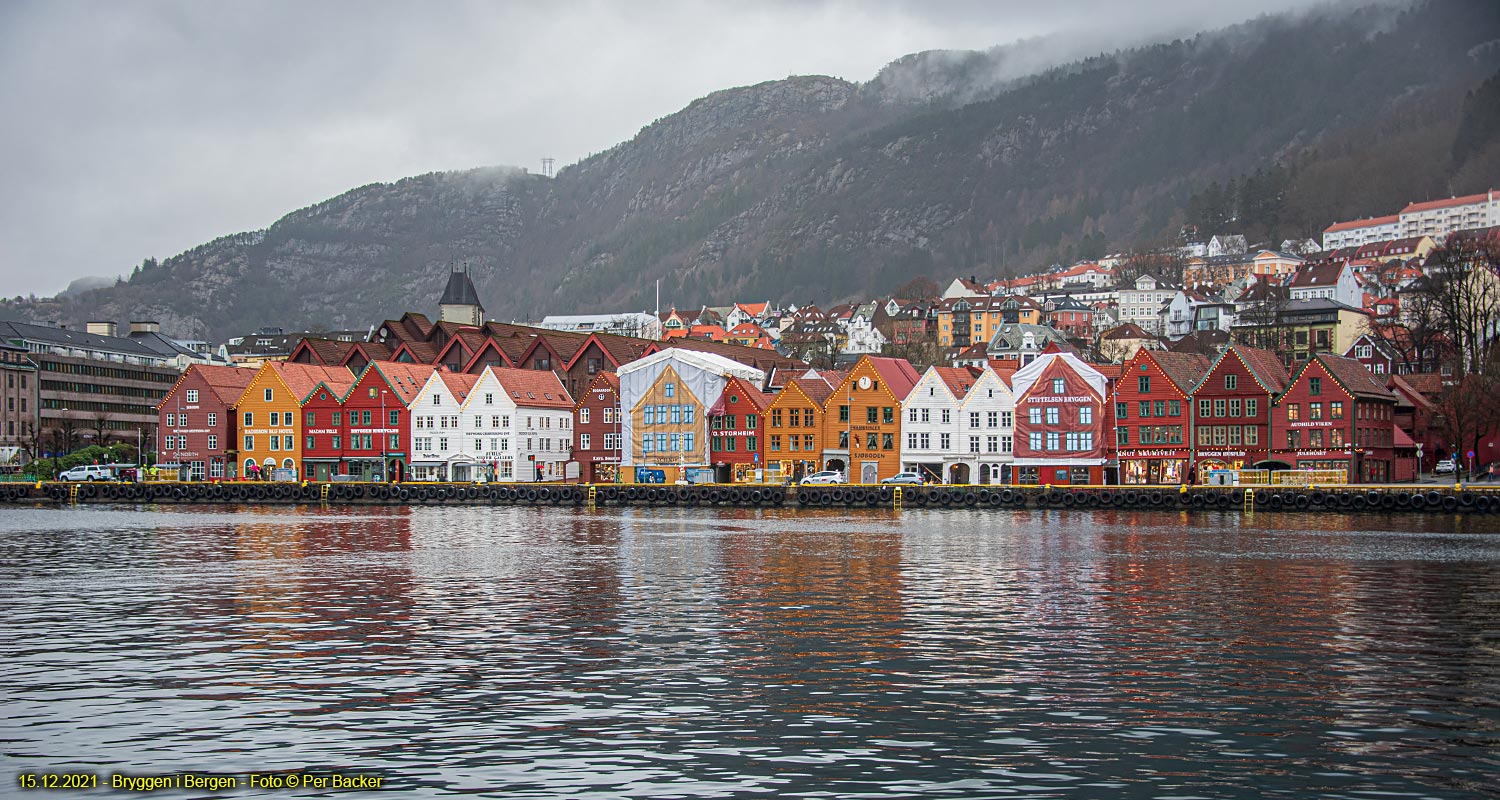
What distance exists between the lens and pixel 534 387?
12281 cm

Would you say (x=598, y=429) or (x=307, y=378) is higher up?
(x=307, y=378)

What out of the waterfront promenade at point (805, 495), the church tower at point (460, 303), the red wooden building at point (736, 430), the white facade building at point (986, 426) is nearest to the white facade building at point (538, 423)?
the waterfront promenade at point (805, 495)

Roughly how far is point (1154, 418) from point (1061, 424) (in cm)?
709

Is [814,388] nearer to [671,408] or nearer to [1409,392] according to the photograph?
[671,408]

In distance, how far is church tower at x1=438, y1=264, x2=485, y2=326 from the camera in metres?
183

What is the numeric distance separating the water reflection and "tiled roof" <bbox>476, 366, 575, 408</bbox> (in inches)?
2507

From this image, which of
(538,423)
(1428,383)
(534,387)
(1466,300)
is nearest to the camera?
(1428,383)

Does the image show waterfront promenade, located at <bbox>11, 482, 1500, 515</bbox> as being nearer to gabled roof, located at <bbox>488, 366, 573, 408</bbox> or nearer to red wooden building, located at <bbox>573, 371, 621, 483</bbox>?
gabled roof, located at <bbox>488, 366, 573, 408</bbox>

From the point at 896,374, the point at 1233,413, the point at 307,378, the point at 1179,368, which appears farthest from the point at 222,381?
the point at 1233,413

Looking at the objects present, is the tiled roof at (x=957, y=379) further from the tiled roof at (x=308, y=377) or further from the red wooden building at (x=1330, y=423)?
the tiled roof at (x=308, y=377)

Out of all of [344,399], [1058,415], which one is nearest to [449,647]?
[1058,415]

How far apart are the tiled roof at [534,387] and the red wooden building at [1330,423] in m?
62.7

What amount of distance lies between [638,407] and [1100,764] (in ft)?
326

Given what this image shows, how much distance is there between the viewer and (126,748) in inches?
814
